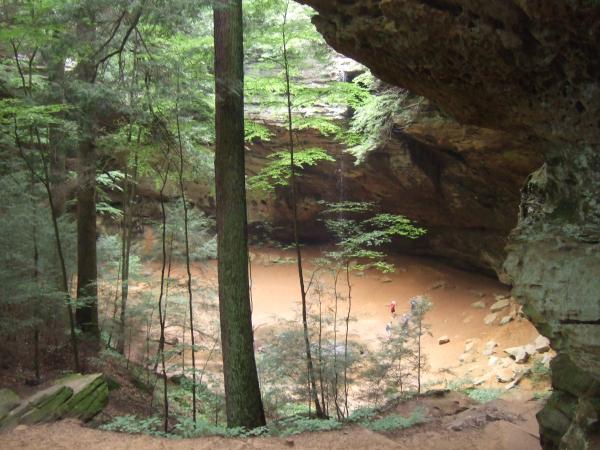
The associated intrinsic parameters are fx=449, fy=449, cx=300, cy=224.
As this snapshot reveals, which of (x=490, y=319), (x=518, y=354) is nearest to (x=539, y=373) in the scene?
(x=518, y=354)

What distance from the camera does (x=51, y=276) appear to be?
28.8 ft

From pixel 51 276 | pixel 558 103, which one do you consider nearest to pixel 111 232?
pixel 51 276

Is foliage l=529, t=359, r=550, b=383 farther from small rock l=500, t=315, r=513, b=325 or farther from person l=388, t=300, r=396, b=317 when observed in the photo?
person l=388, t=300, r=396, b=317

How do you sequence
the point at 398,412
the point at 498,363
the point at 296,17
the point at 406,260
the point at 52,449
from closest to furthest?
the point at 52,449
the point at 398,412
the point at 296,17
the point at 498,363
the point at 406,260

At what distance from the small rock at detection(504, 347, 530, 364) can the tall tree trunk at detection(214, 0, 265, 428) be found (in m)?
7.87

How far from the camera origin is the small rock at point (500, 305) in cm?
1455

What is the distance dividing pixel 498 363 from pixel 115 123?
37.5 ft

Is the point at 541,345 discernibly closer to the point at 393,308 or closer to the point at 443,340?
the point at 443,340

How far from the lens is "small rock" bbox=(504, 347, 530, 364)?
1134 centimetres

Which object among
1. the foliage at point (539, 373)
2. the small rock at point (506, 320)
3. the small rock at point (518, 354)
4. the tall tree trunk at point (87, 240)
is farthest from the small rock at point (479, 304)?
the tall tree trunk at point (87, 240)

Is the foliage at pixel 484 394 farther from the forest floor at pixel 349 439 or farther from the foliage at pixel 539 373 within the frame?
the forest floor at pixel 349 439

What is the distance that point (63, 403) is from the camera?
631 cm

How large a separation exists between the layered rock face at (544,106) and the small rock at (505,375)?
247 inches

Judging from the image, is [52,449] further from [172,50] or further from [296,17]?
[296,17]
